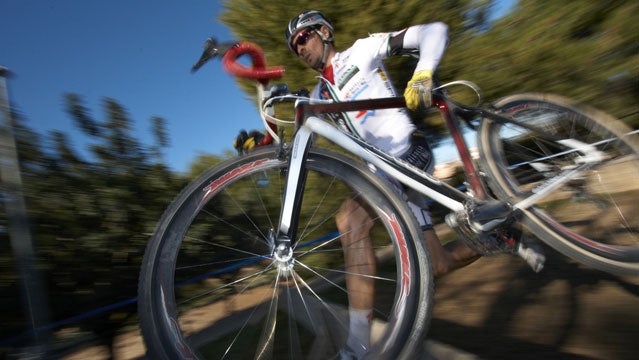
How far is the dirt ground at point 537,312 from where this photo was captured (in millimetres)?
2047

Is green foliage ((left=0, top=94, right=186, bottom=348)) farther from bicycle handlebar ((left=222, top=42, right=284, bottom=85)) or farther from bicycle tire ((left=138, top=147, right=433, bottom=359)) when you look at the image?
bicycle handlebar ((left=222, top=42, right=284, bottom=85))

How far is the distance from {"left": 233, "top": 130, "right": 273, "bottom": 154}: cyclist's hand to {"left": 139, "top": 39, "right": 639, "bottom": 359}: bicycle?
0.29ft

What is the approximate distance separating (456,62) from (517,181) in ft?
8.96

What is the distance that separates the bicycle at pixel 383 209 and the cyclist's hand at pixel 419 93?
75mm

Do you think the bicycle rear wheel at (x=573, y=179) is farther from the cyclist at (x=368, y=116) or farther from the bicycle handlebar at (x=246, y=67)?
the bicycle handlebar at (x=246, y=67)

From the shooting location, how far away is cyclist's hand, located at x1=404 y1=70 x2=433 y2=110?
1952 millimetres

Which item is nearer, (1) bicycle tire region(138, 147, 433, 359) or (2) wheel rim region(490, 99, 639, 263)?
(1) bicycle tire region(138, 147, 433, 359)

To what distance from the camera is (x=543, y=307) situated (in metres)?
2.57

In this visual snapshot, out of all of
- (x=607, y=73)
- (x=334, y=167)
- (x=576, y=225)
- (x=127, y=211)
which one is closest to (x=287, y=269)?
(x=334, y=167)

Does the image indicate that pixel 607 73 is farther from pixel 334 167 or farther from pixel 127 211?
pixel 127 211

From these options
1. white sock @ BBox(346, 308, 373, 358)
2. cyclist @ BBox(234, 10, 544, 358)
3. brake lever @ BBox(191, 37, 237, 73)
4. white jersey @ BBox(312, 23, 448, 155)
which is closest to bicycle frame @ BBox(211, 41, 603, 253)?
brake lever @ BBox(191, 37, 237, 73)

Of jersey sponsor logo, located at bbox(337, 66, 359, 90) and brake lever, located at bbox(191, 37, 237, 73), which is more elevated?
brake lever, located at bbox(191, 37, 237, 73)

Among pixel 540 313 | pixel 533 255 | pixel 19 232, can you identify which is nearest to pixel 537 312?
pixel 540 313

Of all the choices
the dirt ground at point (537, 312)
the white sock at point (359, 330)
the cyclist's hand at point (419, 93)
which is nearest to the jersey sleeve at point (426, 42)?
the cyclist's hand at point (419, 93)
